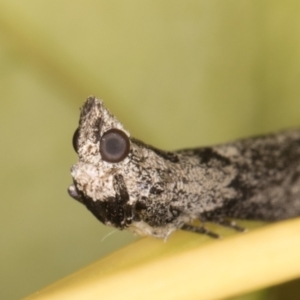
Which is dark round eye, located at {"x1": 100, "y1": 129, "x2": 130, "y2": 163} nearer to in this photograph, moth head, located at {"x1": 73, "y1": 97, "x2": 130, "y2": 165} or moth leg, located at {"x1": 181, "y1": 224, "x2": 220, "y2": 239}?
moth head, located at {"x1": 73, "y1": 97, "x2": 130, "y2": 165}

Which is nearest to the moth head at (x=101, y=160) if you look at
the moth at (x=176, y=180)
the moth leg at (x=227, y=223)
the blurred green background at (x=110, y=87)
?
the moth at (x=176, y=180)

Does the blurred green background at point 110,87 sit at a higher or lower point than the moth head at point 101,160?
higher

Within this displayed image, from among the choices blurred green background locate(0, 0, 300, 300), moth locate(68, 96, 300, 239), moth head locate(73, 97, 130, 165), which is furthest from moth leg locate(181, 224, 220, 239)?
blurred green background locate(0, 0, 300, 300)

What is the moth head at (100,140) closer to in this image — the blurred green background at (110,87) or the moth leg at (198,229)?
the moth leg at (198,229)

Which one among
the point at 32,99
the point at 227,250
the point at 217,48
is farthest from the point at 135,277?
the point at 217,48

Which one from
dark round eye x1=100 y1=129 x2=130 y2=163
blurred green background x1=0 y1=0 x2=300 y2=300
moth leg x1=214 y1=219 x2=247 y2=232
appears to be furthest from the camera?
blurred green background x1=0 y1=0 x2=300 y2=300

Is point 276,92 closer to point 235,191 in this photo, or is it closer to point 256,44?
point 256,44

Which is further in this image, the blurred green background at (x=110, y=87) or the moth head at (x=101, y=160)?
the blurred green background at (x=110, y=87)
